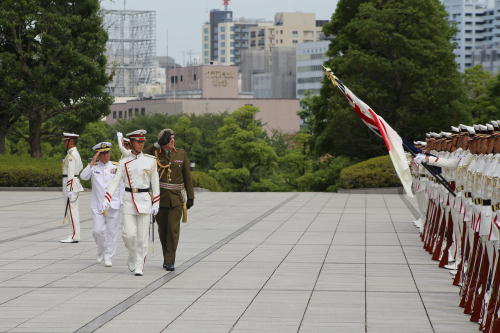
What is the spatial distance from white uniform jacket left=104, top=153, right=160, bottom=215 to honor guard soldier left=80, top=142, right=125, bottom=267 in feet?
1.70

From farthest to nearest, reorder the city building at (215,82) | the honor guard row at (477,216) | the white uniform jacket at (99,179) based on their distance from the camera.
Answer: the city building at (215,82) → the white uniform jacket at (99,179) → the honor guard row at (477,216)

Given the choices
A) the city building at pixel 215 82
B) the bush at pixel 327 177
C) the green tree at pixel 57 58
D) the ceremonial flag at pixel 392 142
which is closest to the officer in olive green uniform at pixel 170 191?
the ceremonial flag at pixel 392 142

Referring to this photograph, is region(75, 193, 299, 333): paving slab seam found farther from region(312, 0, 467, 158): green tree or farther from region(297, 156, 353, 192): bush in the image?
region(297, 156, 353, 192): bush

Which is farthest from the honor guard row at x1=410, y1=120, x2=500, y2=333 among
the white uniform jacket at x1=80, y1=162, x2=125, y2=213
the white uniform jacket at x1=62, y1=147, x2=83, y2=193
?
the white uniform jacket at x1=62, y1=147, x2=83, y2=193

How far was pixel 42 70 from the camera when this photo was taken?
41562mm

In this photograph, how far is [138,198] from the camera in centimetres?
1481

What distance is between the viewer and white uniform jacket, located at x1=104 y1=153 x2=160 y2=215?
1484cm

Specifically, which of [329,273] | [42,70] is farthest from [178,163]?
[42,70]

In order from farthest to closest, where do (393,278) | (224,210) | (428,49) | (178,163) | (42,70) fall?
1. (428,49)
2. (42,70)
3. (224,210)
4. (178,163)
5. (393,278)

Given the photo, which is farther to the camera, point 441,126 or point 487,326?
point 441,126

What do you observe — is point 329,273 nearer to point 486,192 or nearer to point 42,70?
point 486,192

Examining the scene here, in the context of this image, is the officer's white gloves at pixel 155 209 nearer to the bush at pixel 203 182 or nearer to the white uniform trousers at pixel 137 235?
the white uniform trousers at pixel 137 235

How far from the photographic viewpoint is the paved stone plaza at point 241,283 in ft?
36.1

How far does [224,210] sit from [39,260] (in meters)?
12.9
